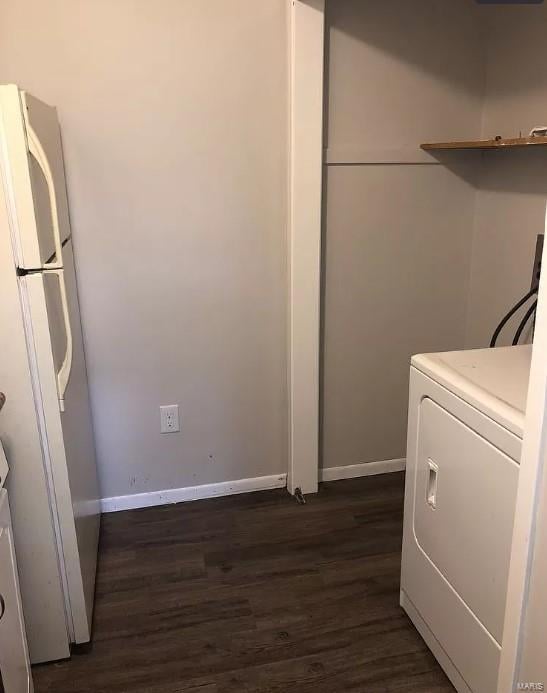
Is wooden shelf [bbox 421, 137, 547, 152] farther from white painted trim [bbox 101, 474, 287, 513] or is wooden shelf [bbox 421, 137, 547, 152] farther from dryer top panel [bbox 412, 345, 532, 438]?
white painted trim [bbox 101, 474, 287, 513]

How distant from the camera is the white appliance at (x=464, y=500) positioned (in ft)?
4.58

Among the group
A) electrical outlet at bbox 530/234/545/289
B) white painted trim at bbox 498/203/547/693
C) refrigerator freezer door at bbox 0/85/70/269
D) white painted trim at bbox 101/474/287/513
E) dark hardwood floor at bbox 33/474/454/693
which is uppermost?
refrigerator freezer door at bbox 0/85/70/269

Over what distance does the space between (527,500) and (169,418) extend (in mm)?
1697

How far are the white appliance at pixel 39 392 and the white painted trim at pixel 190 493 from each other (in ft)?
2.08

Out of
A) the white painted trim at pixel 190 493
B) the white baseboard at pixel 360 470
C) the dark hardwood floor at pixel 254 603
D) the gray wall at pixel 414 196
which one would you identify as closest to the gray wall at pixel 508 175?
the gray wall at pixel 414 196

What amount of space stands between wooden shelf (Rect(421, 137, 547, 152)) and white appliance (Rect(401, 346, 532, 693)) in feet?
2.25

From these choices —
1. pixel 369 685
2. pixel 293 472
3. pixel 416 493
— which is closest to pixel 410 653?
pixel 369 685

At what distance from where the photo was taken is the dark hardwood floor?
1761mm

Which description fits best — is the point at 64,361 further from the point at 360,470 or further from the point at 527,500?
the point at 360,470

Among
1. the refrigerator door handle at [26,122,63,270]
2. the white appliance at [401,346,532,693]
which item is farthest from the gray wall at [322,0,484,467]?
the refrigerator door handle at [26,122,63,270]

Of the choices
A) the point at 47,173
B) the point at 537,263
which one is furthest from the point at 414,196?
the point at 47,173

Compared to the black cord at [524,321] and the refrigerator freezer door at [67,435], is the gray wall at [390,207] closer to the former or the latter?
the black cord at [524,321]

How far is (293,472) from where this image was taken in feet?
8.79

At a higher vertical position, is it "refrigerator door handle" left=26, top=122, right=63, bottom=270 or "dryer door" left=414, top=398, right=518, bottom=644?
"refrigerator door handle" left=26, top=122, right=63, bottom=270
